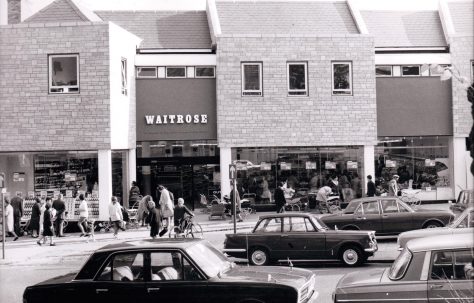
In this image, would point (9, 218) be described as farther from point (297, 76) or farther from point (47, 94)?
point (297, 76)

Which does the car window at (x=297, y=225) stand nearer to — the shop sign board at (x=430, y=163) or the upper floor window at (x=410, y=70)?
the shop sign board at (x=430, y=163)

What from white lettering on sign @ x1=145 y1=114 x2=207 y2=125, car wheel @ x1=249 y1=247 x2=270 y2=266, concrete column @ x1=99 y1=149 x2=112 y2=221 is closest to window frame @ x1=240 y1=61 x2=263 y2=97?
white lettering on sign @ x1=145 y1=114 x2=207 y2=125

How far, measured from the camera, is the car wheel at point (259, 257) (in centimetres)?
1509

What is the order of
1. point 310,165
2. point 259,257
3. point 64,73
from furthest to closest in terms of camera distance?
1. point 310,165
2. point 64,73
3. point 259,257

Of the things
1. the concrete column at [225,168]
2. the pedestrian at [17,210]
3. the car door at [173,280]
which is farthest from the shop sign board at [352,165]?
the car door at [173,280]

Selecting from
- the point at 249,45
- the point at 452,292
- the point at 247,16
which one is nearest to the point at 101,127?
the point at 249,45

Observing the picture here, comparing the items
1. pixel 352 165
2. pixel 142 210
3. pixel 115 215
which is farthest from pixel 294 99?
pixel 115 215

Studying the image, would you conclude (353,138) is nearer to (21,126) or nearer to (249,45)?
(249,45)

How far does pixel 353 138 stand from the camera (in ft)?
96.7

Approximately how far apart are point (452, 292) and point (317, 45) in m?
23.0

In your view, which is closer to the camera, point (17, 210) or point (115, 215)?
point (115, 215)

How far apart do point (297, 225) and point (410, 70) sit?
1825cm

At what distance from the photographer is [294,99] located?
1156 inches

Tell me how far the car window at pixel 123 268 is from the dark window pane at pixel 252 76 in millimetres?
21221
